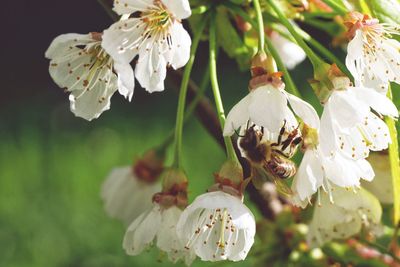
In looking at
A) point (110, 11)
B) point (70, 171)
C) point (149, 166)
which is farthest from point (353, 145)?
point (70, 171)

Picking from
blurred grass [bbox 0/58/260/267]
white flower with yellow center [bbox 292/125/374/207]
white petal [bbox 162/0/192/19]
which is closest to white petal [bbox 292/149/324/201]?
white flower with yellow center [bbox 292/125/374/207]

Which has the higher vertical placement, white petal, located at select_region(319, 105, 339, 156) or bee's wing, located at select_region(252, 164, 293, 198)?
white petal, located at select_region(319, 105, 339, 156)

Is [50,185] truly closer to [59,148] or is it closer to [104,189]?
[59,148]

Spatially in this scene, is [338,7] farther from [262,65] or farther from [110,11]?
[110,11]

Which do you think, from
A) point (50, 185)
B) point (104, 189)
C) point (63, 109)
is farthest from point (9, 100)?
point (104, 189)

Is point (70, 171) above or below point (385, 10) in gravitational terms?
below

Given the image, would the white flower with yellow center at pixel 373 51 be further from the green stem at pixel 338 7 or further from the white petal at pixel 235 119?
the white petal at pixel 235 119

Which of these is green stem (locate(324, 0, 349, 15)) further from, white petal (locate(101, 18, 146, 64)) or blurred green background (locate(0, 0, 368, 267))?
blurred green background (locate(0, 0, 368, 267))
